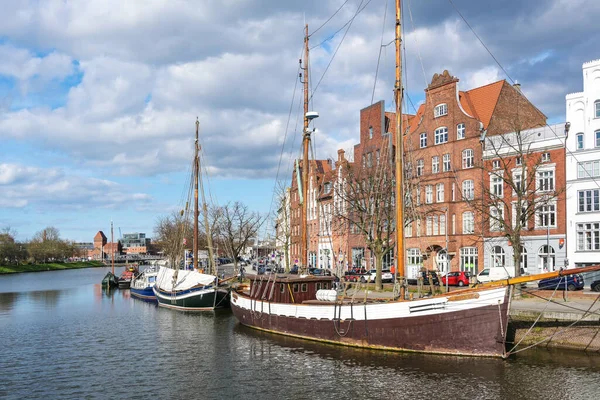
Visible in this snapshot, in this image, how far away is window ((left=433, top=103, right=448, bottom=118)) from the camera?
61.4 m

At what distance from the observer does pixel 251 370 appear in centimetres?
2534

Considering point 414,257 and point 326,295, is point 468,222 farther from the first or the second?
point 326,295

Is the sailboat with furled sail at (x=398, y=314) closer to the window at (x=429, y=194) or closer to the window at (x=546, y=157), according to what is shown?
the window at (x=546, y=157)

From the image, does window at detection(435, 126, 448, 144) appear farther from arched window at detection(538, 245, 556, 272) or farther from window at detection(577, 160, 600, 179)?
arched window at detection(538, 245, 556, 272)

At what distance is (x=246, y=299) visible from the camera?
37.7 meters

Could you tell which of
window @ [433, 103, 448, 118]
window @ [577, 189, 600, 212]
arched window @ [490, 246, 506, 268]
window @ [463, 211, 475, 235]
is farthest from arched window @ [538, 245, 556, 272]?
window @ [433, 103, 448, 118]

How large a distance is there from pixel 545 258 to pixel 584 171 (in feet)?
28.5

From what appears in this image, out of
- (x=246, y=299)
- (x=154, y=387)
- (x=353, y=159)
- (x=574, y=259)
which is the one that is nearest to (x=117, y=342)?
(x=246, y=299)

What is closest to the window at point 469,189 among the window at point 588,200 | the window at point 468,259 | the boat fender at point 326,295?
the window at point 468,259

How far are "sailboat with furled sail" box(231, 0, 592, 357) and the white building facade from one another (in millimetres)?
26419

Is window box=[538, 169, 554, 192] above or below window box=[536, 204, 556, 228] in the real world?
above

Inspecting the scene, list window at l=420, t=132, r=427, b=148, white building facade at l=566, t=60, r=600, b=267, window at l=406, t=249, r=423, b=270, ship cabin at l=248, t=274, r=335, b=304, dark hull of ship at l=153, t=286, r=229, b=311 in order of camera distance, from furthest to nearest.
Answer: window at l=406, t=249, r=423, b=270 → window at l=420, t=132, r=427, b=148 → white building facade at l=566, t=60, r=600, b=267 → dark hull of ship at l=153, t=286, r=229, b=311 → ship cabin at l=248, t=274, r=335, b=304

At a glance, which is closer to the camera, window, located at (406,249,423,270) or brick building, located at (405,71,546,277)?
brick building, located at (405,71,546,277)

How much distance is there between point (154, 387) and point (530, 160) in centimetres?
4126
